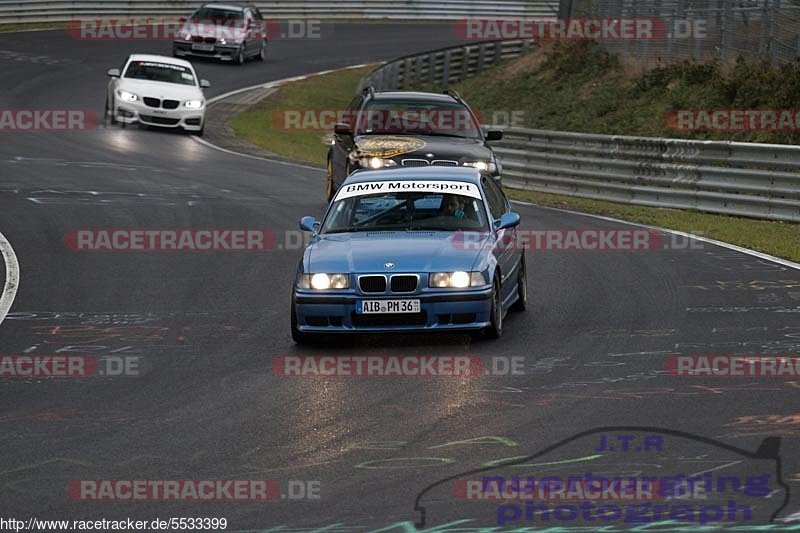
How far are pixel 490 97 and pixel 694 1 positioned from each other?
330 inches

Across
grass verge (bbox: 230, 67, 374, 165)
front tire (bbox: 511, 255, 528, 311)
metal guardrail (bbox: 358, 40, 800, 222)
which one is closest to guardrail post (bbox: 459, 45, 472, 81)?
grass verge (bbox: 230, 67, 374, 165)

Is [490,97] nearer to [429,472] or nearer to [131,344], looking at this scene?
[131,344]

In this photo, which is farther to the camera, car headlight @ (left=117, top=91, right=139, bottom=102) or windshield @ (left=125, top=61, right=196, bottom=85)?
windshield @ (left=125, top=61, right=196, bottom=85)

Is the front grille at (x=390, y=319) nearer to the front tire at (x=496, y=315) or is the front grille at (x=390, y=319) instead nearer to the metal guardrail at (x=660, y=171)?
the front tire at (x=496, y=315)

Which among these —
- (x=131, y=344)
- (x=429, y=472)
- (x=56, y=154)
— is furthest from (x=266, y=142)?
(x=429, y=472)

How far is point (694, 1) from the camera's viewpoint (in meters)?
34.1

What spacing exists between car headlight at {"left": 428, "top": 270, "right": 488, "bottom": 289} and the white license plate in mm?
239

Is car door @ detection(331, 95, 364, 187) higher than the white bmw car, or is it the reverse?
car door @ detection(331, 95, 364, 187)

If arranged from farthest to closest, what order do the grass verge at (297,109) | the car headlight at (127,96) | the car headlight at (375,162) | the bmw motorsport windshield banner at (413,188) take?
the grass verge at (297,109)
the car headlight at (127,96)
the car headlight at (375,162)
the bmw motorsport windshield banner at (413,188)

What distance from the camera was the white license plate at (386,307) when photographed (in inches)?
456

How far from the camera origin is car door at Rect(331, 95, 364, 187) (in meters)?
20.1

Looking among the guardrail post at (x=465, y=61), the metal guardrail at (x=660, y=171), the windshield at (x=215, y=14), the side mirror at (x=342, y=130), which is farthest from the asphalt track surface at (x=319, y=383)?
the windshield at (x=215, y=14)

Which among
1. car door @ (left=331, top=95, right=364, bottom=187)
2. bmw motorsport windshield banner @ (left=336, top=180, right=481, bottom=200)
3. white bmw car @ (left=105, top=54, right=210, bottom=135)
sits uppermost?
bmw motorsport windshield banner @ (left=336, top=180, right=481, bottom=200)

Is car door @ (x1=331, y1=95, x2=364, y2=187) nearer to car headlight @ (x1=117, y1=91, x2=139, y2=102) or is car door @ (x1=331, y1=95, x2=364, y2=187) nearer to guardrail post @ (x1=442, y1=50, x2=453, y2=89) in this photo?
car headlight @ (x1=117, y1=91, x2=139, y2=102)
